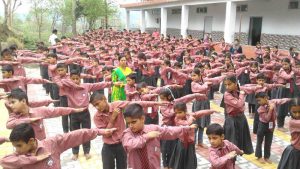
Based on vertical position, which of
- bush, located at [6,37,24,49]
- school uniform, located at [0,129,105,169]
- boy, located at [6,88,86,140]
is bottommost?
school uniform, located at [0,129,105,169]

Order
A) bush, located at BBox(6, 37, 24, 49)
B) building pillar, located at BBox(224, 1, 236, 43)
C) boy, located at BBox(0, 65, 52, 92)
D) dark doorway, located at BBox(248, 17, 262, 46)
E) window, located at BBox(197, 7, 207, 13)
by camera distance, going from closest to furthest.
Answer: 1. boy, located at BBox(0, 65, 52, 92)
2. building pillar, located at BBox(224, 1, 236, 43)
3. dark doorway, located at BBox(248, 17, 262, 46)
4. bush, located at BBox(6, 37, 24, 49)
5. window, located at BBox(197, 7, 207, 13)

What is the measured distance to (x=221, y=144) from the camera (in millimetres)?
3316

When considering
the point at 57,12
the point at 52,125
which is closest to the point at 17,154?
the point at 52,125

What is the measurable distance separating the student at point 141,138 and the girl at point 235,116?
1.78 m

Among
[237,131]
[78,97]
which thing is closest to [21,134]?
[78,97]

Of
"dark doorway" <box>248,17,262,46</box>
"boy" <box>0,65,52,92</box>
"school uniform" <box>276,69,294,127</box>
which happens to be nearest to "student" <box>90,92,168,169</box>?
"boy" <box>0,65,52,92</box>

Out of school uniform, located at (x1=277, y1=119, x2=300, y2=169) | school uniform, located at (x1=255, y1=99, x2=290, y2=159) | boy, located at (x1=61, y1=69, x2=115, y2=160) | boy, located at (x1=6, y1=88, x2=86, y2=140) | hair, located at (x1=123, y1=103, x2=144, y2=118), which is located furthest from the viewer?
boy, located at (x1=61, y1=69, x2=115, y2=160)

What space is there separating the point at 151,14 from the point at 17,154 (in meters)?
27.5

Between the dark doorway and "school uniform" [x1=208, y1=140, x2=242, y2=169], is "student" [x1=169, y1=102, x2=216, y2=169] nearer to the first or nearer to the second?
"school uniform" [x1=208, y1=140, x2=242, y2=169]

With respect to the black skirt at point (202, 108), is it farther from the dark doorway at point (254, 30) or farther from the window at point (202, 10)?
the window at point (202, 10)

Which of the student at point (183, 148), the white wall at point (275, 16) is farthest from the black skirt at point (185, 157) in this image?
the white wall at point (275, 16)

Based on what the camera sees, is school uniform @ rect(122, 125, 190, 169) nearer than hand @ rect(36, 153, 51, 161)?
No

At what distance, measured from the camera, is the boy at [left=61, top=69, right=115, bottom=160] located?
5223 millimetres

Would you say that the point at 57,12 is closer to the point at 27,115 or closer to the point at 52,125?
the point at 52,125
